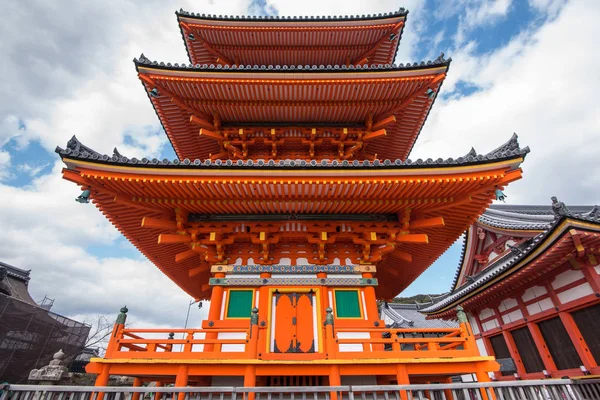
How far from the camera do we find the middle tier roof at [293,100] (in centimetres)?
1008

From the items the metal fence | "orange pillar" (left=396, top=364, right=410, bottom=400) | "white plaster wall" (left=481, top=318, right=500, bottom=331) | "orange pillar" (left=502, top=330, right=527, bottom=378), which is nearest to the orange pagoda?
"orange pillar" (left=396, top=364, right=410, bottom=400)

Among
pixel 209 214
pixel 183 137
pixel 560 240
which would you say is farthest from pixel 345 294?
pixel 183 137

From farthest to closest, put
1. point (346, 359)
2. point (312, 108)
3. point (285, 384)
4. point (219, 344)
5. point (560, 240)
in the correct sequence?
1. point (312, 108)
2. point (560, 240)
3. point (285, 384)
4. point (219, 344)
5. point (346, 359)

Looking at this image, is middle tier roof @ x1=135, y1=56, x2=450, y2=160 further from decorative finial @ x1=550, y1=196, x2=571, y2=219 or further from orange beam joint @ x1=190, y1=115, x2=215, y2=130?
decorative finial @ x1=550, y1=196, x2=571, y2=219

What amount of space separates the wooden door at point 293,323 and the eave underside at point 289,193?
6.99ft

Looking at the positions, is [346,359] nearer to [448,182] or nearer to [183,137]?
[448,182]

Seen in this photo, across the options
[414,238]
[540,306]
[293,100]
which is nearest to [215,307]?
[414,238]

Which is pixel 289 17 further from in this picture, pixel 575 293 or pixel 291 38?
pixel 575 293

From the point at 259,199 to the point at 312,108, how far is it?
470 centimetres

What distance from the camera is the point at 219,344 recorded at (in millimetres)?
7418

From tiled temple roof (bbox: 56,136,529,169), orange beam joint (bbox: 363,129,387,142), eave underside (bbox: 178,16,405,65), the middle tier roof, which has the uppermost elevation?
eave underside (bbox: 178,16,405,65)

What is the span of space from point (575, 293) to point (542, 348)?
3.00 m

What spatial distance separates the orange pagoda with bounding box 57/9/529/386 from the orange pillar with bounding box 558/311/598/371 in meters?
4.64

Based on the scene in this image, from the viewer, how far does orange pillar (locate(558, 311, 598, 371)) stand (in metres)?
9.60
